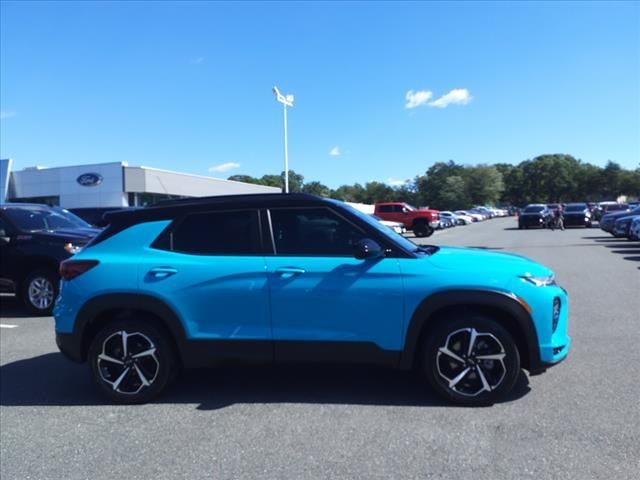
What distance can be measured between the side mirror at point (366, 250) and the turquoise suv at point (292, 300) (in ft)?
0.04

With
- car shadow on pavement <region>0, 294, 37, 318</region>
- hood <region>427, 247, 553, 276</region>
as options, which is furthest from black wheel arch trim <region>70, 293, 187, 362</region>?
car shadow on pavement <region>0, 294, 37, 318</region>

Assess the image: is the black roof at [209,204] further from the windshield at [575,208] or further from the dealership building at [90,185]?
the windshield at [575,208]

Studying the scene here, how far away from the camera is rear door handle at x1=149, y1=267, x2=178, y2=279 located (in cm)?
448

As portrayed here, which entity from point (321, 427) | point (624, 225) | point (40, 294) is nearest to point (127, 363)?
point (321, 427)

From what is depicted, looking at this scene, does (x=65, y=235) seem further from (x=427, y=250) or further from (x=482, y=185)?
(x=482, y=185)

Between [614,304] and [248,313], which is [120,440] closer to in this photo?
[248,313]

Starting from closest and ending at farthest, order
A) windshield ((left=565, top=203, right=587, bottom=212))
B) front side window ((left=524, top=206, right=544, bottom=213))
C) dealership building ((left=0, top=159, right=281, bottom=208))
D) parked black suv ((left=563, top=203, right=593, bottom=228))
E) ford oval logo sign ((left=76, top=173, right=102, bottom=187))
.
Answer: parked black suv ((left=563, top=203, right=593, bottom=228)) → windshield ((left=565, top=203, right=587, bottom=212)) → front side window ((left=524, top=206, right=544, bottom=213)) → dealership building ((left=0, top=159, right=281, bottom=208)) → ford oval logo sign ((left=76, top=173, right=102, bottom=187))

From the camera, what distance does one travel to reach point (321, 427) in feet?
13.1

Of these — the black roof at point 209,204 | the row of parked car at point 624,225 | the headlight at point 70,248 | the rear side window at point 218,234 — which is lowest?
the row of parked car at point 624,225

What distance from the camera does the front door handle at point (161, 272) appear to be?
4480 millimetres

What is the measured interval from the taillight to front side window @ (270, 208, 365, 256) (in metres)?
1.63

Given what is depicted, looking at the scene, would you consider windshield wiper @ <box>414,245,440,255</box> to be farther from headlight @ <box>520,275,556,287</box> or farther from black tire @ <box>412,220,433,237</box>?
black tire @ <box>412,220,433,237</box>

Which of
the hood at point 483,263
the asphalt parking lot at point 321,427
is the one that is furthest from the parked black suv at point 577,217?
the hood at point 483,263

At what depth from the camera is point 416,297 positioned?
4.22 meters
